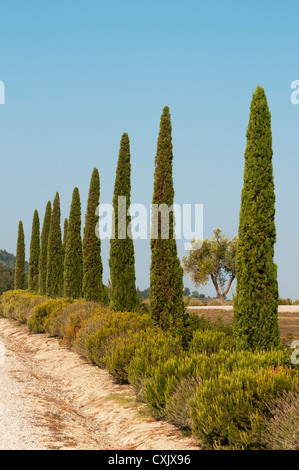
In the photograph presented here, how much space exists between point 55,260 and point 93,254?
32.0 feet

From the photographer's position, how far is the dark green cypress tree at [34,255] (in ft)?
136

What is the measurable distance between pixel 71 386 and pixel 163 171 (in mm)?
8042

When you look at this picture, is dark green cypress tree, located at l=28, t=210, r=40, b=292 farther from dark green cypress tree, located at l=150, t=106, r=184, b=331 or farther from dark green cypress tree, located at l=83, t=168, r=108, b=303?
dark green cypress tree, located at l=150, t=106, r=184, b=331

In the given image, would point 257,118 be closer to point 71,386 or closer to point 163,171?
point 163,171

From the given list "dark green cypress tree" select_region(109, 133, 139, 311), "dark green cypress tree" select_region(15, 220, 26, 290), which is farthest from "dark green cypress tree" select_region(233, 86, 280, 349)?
"dark green cypress tree" select_region(15, 220, 26, 290)

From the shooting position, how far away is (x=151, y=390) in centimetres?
850

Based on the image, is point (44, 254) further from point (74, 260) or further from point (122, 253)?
point (122, 253)

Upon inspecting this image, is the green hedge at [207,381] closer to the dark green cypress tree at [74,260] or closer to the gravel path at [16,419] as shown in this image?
the gravel path at [16,419]

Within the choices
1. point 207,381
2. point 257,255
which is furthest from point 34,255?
point 207,381

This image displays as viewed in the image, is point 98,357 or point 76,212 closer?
point 98,357

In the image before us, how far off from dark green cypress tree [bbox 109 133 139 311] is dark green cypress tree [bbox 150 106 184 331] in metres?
3.42

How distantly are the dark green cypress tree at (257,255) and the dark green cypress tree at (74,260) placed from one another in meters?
17.8

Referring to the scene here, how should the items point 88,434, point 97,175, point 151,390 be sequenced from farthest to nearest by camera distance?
point 97,175, point 151,390, point 88,434
